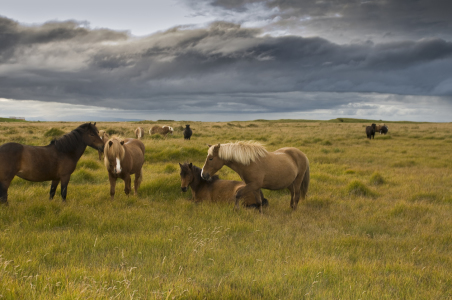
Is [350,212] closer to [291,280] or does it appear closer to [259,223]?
[259,223]

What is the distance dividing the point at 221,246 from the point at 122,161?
4556 mm

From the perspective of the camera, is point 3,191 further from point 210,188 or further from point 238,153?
point 238,153

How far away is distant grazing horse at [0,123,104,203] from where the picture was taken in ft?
21.9

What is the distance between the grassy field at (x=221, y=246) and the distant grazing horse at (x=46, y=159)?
710mm

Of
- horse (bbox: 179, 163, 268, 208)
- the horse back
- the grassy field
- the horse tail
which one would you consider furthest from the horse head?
the horse tail

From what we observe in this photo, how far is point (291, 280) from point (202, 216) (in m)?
3.35

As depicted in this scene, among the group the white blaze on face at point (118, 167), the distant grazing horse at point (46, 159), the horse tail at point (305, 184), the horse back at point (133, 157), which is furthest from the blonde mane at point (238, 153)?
the distant grazing horse at point (46, 159)

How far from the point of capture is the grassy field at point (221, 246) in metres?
3.62

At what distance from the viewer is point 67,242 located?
5.16 metres

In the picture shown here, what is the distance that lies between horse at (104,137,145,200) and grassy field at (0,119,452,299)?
0.47 m

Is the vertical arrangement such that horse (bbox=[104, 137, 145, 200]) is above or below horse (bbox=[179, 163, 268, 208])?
above

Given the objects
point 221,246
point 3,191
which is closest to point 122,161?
point 3,191

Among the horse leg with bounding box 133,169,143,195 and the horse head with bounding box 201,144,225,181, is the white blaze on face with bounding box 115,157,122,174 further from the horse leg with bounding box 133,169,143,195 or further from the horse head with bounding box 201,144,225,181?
the horse head with bounding box 201,144,225,181

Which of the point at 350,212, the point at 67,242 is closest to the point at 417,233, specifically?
the point at 350,212
